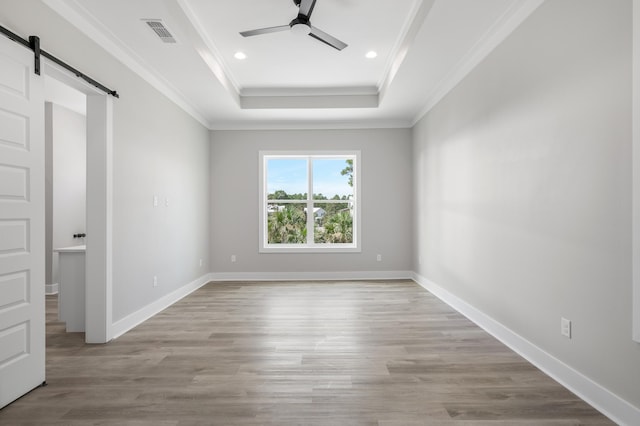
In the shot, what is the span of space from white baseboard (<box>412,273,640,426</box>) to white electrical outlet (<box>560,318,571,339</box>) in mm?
200

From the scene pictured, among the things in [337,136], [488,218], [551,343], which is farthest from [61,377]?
[337,136]

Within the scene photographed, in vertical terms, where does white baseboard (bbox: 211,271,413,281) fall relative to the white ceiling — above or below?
below

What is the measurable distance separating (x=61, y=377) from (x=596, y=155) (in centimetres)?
376

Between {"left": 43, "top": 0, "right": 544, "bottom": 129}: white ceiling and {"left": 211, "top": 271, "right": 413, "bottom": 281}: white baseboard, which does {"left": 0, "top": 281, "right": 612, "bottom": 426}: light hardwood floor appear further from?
{"left": 43, "top": 0, "right": 544, "bottom": 129}: white ceiling

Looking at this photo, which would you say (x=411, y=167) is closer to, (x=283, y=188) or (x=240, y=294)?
(x=283, y=188)

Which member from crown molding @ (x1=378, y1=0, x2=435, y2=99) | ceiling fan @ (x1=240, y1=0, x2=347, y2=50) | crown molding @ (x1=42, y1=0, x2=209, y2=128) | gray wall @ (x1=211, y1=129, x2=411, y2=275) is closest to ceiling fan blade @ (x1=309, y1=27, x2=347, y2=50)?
ceiling fan @ (x1=240, y1=0, x2=347, y2=50)

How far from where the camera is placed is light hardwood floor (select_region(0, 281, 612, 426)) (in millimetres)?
1955

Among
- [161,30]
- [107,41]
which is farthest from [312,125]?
[107,41]

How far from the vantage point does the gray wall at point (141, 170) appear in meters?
2.63

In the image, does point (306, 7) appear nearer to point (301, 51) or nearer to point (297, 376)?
point (301, 51)

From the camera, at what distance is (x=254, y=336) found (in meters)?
3.23

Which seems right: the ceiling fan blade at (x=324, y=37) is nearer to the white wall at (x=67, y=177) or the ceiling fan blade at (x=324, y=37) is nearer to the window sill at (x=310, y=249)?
the window sill at (x=310, y=249)

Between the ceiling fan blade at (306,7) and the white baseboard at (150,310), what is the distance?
130 inches

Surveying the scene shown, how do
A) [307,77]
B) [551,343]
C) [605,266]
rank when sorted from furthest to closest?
[307,77]
[551,343]
[605,266]
